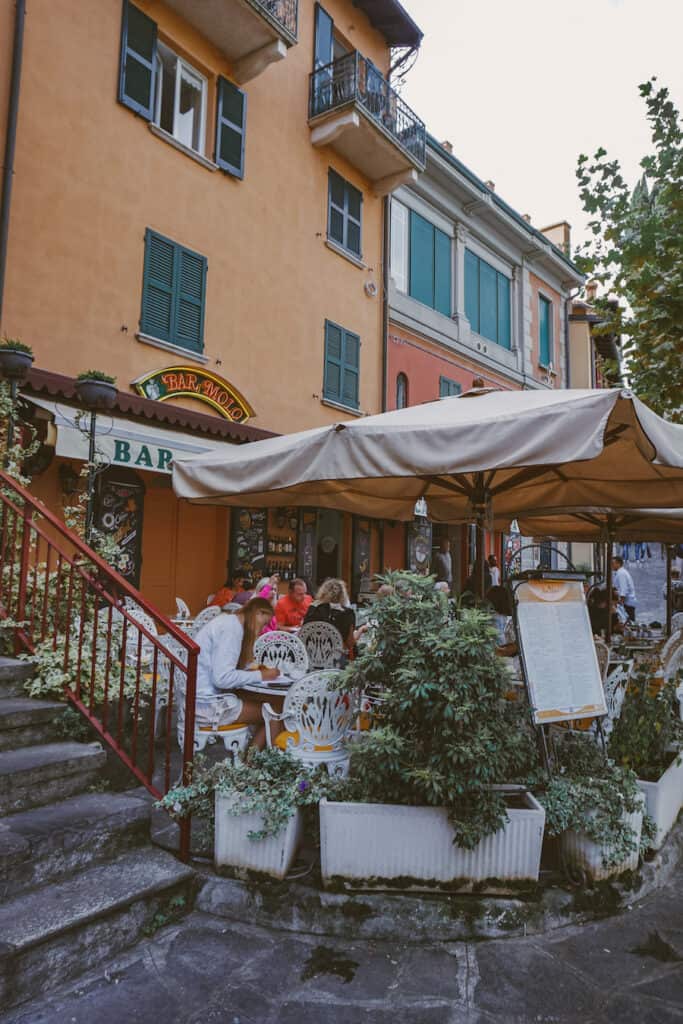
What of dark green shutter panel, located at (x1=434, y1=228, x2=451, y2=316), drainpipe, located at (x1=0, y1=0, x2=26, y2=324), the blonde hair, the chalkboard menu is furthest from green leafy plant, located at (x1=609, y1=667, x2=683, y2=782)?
dark green shutter panel, located at (x1=434, y1=228, x2=451, y2=316)

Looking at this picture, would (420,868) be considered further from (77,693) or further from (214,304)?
(214,304)

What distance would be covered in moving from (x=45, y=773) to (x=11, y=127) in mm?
7557

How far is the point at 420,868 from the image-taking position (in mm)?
3275

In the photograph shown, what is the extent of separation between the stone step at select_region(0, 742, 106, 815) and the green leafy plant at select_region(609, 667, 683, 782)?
9.93 feet

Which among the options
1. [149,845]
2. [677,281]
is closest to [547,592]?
[149,845]

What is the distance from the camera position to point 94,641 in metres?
3.99

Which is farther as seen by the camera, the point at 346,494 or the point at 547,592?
the point at 346,494

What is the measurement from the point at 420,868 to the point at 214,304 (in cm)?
892

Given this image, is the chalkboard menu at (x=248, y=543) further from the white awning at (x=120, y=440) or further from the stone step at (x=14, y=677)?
the stone step at (x=14, y=677)

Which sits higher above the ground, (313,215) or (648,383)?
(313,215)

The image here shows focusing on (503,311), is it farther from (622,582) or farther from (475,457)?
(475,457)

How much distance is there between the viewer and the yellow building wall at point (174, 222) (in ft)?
26.9

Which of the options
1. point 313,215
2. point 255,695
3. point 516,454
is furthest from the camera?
point 313,215

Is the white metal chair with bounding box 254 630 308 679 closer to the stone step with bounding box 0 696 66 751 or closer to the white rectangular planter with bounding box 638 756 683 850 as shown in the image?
the stone step with bounding box 0 696 66 751
